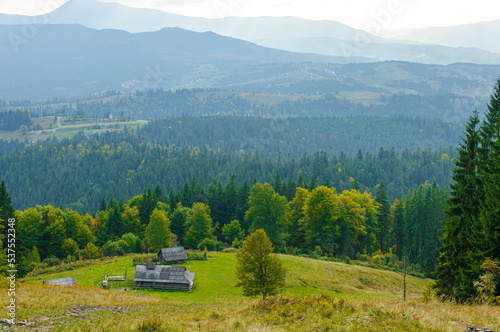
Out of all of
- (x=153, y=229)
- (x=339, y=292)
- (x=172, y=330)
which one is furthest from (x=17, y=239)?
(x=172, y=330)

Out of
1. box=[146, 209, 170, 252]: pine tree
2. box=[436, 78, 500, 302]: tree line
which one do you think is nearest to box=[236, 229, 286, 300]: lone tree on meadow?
box=[436, 78, 500, 302]: tree line

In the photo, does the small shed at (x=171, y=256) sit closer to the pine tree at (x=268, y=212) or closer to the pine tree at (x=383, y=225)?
the pine tree at (x=268, y=212)

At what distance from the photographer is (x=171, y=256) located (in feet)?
219

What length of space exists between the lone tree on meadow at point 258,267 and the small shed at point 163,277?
1290 centimetres

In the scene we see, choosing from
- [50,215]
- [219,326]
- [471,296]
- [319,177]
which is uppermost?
[219,326]

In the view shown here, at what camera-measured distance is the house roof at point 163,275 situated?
5400 centimetres

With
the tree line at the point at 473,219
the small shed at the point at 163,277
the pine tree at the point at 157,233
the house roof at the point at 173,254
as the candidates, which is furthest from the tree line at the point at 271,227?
the tree line at the point at 473,219

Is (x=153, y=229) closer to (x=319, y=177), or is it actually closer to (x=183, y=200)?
(x=183, y=200)

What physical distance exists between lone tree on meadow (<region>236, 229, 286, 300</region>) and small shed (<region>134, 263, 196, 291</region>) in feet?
42.3

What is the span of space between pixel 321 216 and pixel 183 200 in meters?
42.7

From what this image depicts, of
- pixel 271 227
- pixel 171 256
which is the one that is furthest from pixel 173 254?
pixel 271 227

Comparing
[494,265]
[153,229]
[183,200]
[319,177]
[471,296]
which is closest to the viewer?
[494,265]

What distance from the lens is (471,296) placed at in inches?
1140

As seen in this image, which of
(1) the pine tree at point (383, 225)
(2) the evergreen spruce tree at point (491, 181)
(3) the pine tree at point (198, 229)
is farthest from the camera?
(1) the pine tree at point (383, 225)
